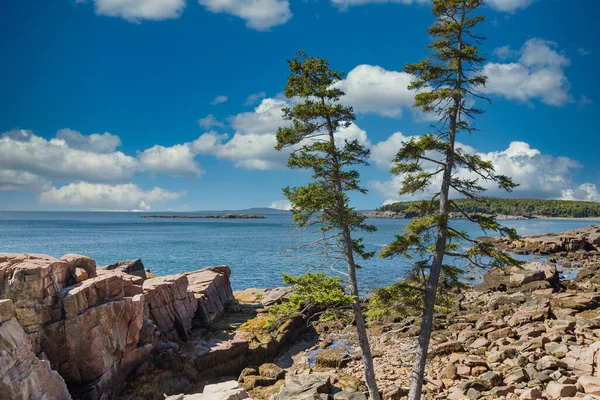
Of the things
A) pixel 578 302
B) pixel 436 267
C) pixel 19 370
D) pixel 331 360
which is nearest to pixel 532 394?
pixel 436 267

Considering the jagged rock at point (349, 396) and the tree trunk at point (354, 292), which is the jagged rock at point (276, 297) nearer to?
the jagged rock at point (349, 396)

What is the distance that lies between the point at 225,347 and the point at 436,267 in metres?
15.0

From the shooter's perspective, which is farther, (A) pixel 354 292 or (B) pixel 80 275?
(B) pixel 80 275

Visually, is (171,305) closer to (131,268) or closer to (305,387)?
(131,268)

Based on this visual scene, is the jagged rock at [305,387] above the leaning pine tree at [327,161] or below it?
below

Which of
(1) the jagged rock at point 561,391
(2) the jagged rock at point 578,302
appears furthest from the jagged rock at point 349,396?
(2) the jagged rock at point 578,302

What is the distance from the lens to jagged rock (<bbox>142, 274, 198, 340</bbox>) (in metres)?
26.7

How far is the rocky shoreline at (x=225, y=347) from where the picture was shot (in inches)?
678

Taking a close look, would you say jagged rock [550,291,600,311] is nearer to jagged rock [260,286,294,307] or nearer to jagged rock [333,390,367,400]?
jagged rock [333,390,367,400]

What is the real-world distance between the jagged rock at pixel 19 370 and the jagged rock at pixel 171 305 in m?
9.60

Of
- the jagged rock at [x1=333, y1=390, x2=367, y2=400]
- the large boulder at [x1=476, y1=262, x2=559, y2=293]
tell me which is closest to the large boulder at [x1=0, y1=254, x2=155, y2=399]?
the jagged rock at [x1=333, y1=390, x2=367, y2=400]

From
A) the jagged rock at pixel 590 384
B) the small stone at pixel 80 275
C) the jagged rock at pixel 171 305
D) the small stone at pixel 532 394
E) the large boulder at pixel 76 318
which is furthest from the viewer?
the jagged rock at pixel 171 305

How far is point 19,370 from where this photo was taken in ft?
50.9

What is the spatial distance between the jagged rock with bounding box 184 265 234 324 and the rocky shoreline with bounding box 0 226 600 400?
0.16 m
